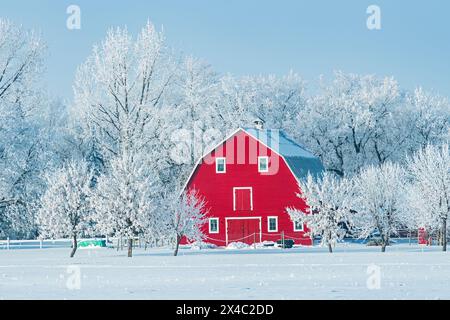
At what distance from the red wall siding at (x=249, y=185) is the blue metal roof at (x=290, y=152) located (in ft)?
1.44

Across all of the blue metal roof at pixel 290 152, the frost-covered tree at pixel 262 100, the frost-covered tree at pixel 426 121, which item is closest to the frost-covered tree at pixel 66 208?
the blue metal roof at pixel 290 152

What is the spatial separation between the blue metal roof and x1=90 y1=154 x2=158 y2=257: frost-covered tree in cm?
1446

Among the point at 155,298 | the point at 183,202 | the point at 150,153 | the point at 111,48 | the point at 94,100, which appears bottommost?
the point at 155,298

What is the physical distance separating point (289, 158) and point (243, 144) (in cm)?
339

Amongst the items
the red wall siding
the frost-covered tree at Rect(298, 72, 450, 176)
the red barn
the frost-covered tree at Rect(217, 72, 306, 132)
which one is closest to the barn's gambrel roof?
the red barn

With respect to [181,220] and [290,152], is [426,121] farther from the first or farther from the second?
[181,220]

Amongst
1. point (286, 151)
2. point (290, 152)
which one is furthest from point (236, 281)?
point (290, 152)

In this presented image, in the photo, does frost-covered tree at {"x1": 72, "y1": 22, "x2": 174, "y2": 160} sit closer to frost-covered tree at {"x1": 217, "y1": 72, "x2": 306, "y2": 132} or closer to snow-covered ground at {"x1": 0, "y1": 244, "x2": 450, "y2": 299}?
frost-covered tree at {"x1": 217, "y1": 72, "x2": 306, "y2": 132}

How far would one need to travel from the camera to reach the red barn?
56.1 m

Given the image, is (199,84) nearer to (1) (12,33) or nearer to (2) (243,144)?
(2) (243,144)

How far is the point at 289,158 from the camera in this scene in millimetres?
57094
